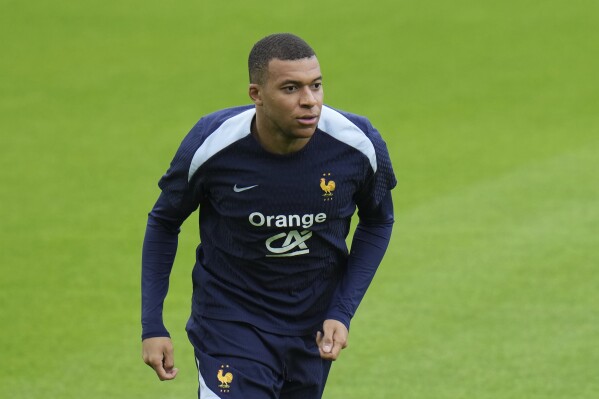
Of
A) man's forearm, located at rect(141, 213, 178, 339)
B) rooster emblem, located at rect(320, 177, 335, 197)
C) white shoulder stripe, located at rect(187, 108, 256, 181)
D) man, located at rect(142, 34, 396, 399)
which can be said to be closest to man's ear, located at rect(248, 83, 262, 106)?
man, located at rect(142, 34, 396, 399)

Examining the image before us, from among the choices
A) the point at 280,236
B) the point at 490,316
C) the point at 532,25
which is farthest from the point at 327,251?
the point at 532,25

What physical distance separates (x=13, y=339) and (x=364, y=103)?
22.1 feet

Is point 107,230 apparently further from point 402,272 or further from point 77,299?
point 402,272

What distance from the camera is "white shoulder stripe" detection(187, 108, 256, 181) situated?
15.6ft

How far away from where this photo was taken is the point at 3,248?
10039 mm

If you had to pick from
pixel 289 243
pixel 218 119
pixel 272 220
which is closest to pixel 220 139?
pixel 218 119

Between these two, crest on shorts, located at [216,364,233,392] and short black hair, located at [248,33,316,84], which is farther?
crest on shorts, located at [216,364,233,392]

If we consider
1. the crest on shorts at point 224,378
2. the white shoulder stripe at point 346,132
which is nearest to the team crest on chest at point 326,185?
the white shoulder stripe at point 346,132

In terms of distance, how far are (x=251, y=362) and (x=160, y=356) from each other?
0.33 metres

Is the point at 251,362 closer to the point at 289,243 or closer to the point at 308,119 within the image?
the point at 289,243

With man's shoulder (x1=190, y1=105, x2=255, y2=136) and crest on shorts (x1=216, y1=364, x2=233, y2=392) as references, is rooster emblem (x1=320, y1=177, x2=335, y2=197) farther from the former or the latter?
crest on shorts (x1=216, y1=364, x2=233, y2=392)

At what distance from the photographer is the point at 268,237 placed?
482 centimetres

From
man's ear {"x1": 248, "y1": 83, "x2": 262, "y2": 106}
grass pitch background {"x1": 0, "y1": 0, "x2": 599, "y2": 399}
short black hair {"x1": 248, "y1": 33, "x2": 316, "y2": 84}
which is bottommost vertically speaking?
grass pitch background {"x1": 0, "y1": 0, "x2": 599, "y2": 399}

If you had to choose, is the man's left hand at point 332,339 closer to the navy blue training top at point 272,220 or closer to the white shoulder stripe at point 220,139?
the navy blue training top at point 272,220
